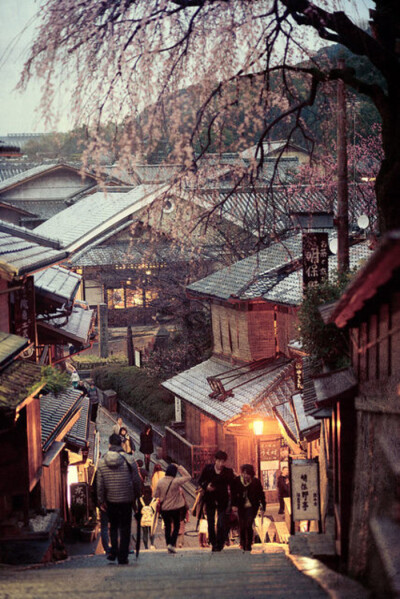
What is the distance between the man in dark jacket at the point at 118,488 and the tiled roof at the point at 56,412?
3.92 meters

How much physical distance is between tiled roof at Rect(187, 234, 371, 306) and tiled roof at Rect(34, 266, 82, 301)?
194 inches

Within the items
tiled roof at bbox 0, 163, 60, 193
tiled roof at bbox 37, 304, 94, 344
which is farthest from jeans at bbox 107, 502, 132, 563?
tiled roof at bbox 0, 163, 60, 193

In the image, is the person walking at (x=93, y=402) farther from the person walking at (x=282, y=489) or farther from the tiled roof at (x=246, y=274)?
the person walking at (x=282, y=489)

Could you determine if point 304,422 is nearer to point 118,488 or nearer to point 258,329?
point 118,488

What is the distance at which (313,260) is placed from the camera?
15570 mm

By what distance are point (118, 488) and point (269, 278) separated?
1373 cm

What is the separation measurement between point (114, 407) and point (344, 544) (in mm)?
23760

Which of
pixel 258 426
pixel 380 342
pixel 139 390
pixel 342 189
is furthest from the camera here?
pixel 139 390

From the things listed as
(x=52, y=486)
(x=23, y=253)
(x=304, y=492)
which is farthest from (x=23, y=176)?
(x=304, y=492)

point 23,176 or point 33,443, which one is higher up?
point 23,176

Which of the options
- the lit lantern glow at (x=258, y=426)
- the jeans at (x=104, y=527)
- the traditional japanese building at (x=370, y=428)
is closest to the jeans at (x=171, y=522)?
the jeans at (x=104, y=527)

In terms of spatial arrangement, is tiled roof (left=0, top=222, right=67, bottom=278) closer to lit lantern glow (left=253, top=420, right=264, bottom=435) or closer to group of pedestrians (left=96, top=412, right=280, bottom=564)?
group of pedestrians (left=96, top=412, right=280, bottom=564)

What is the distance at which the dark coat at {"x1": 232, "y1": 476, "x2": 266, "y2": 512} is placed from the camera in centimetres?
1174

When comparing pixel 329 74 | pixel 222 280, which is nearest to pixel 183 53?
pixel 329 74
